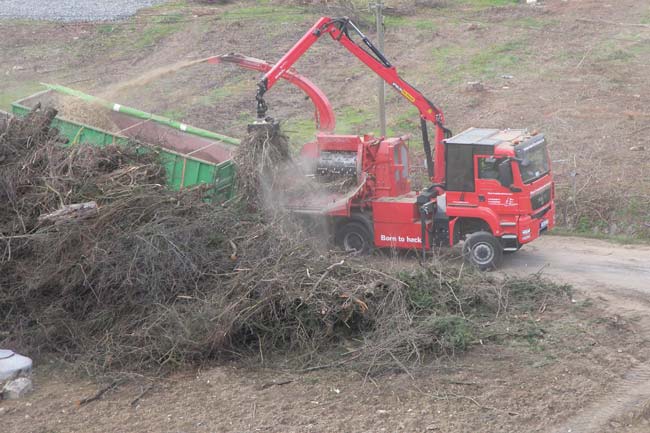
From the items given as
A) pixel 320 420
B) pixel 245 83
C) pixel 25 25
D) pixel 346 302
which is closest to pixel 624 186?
pixel 346 302

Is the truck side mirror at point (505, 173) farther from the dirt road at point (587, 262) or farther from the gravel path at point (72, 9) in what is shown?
the gravel path at point (72, 9)

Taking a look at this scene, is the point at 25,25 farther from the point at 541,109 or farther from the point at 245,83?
the point at 541,109

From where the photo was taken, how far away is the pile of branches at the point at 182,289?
12.1 meters

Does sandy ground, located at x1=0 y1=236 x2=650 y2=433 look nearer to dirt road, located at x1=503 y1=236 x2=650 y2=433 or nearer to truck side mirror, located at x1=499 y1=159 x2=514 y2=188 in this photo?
dirt road, located at x1=503 y1=236 x2=650 y2=433

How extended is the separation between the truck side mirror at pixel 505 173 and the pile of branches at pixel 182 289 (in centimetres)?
229

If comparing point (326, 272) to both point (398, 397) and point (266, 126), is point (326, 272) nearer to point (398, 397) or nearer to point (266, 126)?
point (398, 397)

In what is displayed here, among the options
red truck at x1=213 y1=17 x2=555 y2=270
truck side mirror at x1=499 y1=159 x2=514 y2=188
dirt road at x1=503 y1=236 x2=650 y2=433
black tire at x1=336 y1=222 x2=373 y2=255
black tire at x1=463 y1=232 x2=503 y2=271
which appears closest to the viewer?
dirt road at x1=503 y1=236 x2=650 y2=433

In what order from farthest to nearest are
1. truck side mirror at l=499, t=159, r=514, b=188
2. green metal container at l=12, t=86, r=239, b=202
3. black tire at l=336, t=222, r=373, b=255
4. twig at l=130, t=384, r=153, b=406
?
black tire at l=336, t=222, r=373, b=255 → green metal container at l=12, t=86, r=239, b=202 → truck side mirror at l=499, t=159, r=514, b=188 → twig at l=130, t=384, r=153, b=406

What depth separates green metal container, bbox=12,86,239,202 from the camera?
15.4 meters

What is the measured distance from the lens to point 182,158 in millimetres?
15523

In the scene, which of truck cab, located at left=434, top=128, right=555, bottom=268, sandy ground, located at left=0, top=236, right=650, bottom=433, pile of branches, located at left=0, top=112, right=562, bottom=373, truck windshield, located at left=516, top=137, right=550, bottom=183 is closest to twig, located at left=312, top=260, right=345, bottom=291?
pile of branches, located at left=0, top=112, right=562, bottom=373

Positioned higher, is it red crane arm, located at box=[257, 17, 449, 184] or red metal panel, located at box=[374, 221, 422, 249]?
red crane arm, located at box=[257, 17, 449, 184]

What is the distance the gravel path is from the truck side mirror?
2352cm

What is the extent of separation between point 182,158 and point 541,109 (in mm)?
11622
